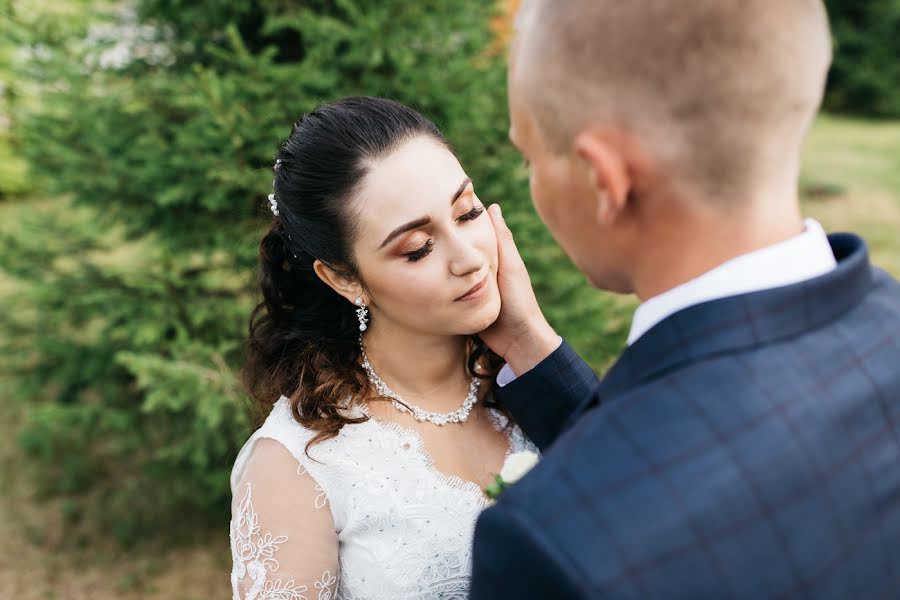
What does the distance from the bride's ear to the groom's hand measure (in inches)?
16.4

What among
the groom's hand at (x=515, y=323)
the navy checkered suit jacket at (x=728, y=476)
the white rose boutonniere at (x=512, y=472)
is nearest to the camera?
the navy checkered suit jacket at (x=728, y=476)

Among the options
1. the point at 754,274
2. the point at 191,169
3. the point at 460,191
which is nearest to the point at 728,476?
the point at 754,274

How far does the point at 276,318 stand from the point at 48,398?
4597mm

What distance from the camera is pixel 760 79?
1116 millimetres

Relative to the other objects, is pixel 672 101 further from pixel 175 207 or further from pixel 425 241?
pixel 175 207

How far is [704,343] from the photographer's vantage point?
1.17 m

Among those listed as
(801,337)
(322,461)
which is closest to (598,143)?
(801,337)

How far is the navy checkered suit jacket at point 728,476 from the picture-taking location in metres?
1.03

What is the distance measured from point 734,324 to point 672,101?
35 centimetres

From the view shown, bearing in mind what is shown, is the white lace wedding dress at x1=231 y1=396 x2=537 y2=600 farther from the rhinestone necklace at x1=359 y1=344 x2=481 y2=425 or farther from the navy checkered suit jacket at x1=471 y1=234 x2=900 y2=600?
Answer: the navy checkered suit jacket at x1=471 y1=234 x2=900 y2=600

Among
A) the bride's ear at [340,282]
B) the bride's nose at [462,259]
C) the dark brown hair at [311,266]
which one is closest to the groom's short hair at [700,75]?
the bride's nose at [462,259]

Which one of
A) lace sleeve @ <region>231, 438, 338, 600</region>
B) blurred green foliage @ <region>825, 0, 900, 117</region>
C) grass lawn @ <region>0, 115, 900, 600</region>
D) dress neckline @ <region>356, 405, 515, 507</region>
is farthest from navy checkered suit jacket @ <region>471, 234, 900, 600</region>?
blurred green foliage @ <region>825, 0, 900, 117</region>

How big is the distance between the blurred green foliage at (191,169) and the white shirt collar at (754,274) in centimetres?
285

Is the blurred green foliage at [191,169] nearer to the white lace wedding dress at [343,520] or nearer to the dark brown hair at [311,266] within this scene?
the dark brown hair at [311,266]
